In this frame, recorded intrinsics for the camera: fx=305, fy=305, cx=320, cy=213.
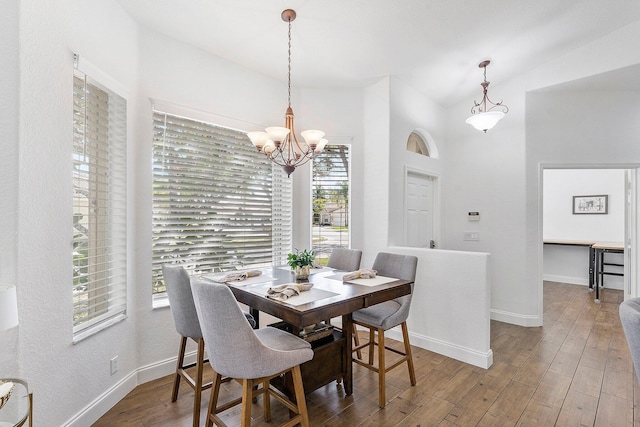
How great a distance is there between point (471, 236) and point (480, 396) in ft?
8.05

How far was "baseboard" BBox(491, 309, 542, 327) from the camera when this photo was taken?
383 cm

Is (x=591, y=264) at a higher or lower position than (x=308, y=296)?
lower

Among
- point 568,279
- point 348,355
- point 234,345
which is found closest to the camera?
point 234,345

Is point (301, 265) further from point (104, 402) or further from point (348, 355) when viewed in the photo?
point (104, 402)

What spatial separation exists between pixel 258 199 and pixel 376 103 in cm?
182

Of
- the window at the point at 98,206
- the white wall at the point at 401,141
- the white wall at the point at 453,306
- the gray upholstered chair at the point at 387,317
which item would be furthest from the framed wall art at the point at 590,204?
the window at the point at 98,206

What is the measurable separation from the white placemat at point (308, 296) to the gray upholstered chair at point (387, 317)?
613 mm

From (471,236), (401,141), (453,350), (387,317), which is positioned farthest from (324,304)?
(471,236)

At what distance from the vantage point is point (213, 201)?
299 centimetres

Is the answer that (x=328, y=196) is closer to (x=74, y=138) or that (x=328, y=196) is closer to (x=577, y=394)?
(x=74, y=138)

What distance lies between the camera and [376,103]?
3.67 m

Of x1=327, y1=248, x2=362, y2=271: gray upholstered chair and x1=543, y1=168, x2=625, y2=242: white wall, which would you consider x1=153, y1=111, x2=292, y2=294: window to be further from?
x1=543, y1=168, x2=625, y2=242: white wall

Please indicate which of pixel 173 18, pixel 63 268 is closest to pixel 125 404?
pixel 63 268

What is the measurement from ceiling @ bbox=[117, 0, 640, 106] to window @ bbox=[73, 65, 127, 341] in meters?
0.85
